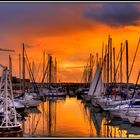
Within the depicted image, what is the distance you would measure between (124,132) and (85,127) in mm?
3609

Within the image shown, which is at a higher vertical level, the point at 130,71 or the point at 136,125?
the point at 130,71

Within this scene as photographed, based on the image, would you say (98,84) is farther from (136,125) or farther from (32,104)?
(136,125)

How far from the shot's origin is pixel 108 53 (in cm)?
3853

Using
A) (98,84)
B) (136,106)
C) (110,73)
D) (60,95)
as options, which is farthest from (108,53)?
(60,95)

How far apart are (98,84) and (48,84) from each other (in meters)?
23.1

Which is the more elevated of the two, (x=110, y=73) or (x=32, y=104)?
(x=110, y=73)

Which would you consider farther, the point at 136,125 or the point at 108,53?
the point at 108,53

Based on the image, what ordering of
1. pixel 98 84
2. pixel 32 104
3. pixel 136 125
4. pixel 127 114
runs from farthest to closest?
pixel 98 84 < pixel 32 104 < pixel 127 114 < pixel 136 125

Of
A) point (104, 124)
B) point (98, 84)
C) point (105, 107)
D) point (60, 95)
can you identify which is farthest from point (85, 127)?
point (60, 95)

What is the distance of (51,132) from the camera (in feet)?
68.4

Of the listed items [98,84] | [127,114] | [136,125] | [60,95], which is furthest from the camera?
[60,95]

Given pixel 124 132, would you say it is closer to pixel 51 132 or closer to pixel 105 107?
pixel 51 132

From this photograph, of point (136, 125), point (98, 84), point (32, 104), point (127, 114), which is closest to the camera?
point (136, 125)

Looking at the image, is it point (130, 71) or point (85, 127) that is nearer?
point (85, 127)
